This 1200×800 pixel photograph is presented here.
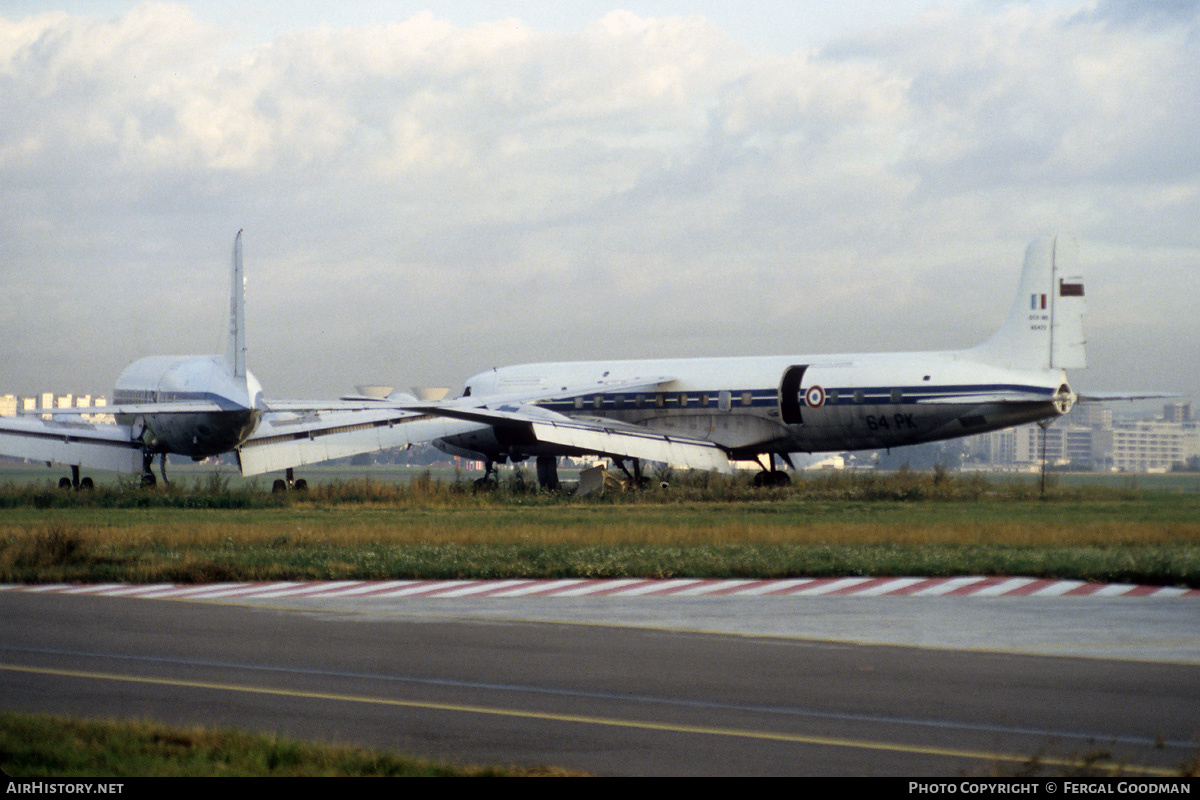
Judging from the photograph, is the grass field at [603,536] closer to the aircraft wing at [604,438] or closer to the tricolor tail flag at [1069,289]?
the aircraft wing at [604,438]

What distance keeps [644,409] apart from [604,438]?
18.8ft

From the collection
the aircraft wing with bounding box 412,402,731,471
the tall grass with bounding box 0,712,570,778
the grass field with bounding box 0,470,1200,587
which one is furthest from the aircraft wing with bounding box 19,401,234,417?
the tall grass with bounding box 0,712,570,778

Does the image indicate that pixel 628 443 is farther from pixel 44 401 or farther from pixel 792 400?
pixel 44 401

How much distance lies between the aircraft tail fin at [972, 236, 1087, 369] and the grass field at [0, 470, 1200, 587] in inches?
165

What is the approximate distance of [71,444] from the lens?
4509 cm

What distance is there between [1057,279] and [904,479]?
33.8ft

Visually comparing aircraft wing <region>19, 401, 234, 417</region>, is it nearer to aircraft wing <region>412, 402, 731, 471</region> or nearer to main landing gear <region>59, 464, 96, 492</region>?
main landing gear <region>59, 464, 96, 492</region>

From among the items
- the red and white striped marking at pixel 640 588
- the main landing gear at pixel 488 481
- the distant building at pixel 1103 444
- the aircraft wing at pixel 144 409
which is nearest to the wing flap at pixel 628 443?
the main landing gear at pixel 488 481

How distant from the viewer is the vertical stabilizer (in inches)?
1670

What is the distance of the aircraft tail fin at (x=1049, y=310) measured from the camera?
3828 cm

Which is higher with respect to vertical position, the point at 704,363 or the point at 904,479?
the point at 704,363

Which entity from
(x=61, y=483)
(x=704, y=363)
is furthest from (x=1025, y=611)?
(x=61, y=483)
